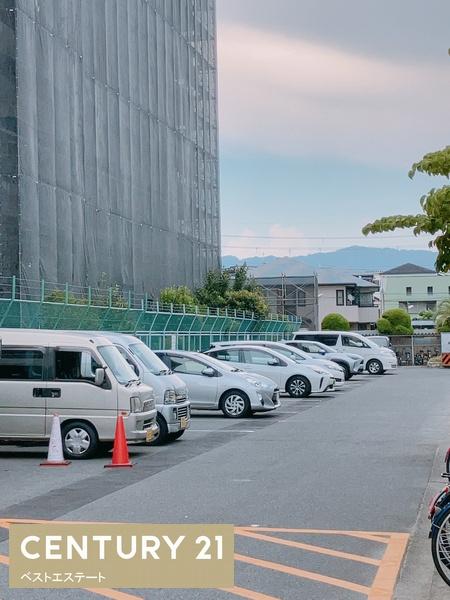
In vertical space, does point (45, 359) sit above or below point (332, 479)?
above

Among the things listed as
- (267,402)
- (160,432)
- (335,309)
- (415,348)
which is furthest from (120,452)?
(335,309)

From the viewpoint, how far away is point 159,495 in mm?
12969

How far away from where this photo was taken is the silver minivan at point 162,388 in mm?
19312

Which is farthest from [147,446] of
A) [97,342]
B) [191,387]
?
[191,387]

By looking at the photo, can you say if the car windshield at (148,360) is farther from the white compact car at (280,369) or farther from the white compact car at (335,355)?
the white compact car at (335,355)

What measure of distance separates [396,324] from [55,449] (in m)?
72.6

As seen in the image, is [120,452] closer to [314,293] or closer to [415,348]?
[415,348]

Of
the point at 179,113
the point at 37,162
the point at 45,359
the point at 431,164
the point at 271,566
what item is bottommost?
the point at 271,566

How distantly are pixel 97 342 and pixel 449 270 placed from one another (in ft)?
22.2

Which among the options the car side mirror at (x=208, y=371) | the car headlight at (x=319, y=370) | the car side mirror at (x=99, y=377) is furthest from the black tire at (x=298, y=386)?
the car side mirror at (x=99, y=377)

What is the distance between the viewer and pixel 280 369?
32.2 meters

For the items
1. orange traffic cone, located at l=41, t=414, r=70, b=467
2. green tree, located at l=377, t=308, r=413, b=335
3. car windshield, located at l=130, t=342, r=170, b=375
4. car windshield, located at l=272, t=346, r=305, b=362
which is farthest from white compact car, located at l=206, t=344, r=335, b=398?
green tree, located at l=377, t=308, r=413, b=335

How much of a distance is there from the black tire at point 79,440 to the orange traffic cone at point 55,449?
67 centimetres

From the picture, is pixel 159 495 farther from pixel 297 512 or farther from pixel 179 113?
pixel 179 113
